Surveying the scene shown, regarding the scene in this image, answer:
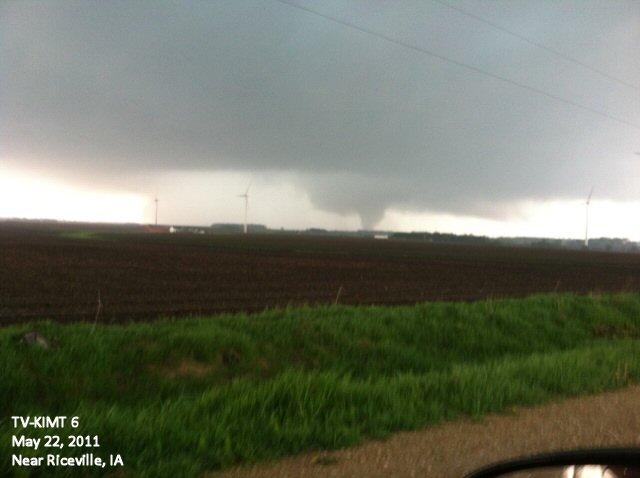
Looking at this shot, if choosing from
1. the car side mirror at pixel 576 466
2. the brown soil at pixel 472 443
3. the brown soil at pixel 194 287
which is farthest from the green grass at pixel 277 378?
the brown soil at pixel 194 287

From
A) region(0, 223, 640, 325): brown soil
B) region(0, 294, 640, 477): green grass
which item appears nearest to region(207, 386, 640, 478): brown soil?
region(0, 294, 640, 477): green grass

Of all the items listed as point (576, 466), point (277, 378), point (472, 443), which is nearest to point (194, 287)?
point (277, 378)

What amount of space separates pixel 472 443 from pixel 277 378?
7.78 feet

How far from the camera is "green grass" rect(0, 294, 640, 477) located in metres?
5.12

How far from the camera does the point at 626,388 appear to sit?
27.5ft

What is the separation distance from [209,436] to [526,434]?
3137mm

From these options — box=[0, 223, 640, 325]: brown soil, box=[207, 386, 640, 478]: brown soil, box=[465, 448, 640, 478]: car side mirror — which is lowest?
box=[0, 223, 640, 325]: brown soil

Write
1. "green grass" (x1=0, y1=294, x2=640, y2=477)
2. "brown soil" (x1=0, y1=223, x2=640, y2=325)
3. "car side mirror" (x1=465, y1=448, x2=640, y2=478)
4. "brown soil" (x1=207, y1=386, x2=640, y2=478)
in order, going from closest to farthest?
"car side mirror" (x1=465, y1=448, x2=640, y2=478) → "brown soil" (x1=207, y1=386, x2=640, y2=478) → "green grass" (x1=0, y1=294, x2=640, y2=477) → "brown soil" (x1=0, y1=223, x2=640, y2=325)

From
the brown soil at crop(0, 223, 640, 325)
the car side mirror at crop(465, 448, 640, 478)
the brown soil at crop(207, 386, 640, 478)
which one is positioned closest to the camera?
the car side mirror at crop(465, 448, 640, 478)

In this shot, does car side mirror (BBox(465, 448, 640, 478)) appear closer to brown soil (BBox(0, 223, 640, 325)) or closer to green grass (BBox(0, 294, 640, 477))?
green grass (BBox(0, 294, 640, 477))

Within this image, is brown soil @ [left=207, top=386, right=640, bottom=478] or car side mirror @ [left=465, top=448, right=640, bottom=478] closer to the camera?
car side mirror @ [left=465, top=448, right=640, bottom=478]

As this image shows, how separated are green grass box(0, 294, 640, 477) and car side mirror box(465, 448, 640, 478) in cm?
261

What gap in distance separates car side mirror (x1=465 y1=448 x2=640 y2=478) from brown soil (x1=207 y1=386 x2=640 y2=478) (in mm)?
2070

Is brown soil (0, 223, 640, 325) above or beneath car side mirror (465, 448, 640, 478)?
beneath
